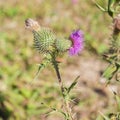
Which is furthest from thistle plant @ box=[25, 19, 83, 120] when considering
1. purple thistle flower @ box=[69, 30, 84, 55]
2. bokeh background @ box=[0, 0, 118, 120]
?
bokeh background @ box=[0, 0, 118, 120]

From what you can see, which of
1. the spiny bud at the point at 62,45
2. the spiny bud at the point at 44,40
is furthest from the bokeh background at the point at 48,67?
the spiny bud at the point at 62,45

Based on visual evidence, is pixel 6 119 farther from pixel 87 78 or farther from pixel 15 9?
pixel 15 9

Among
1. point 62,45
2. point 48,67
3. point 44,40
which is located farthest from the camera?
point 48,67

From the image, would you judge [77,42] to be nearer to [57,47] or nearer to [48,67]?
[57,47]

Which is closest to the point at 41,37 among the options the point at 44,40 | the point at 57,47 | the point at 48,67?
the point at 44,40

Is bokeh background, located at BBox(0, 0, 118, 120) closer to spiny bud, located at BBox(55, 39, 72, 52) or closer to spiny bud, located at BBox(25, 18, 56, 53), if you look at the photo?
spiny bud, located at BBox(25, 18, 56, 53)

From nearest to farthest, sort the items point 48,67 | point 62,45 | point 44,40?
point 62,45
point 44,40
point 48,67

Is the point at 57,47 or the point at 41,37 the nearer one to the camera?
the point at 57,47
